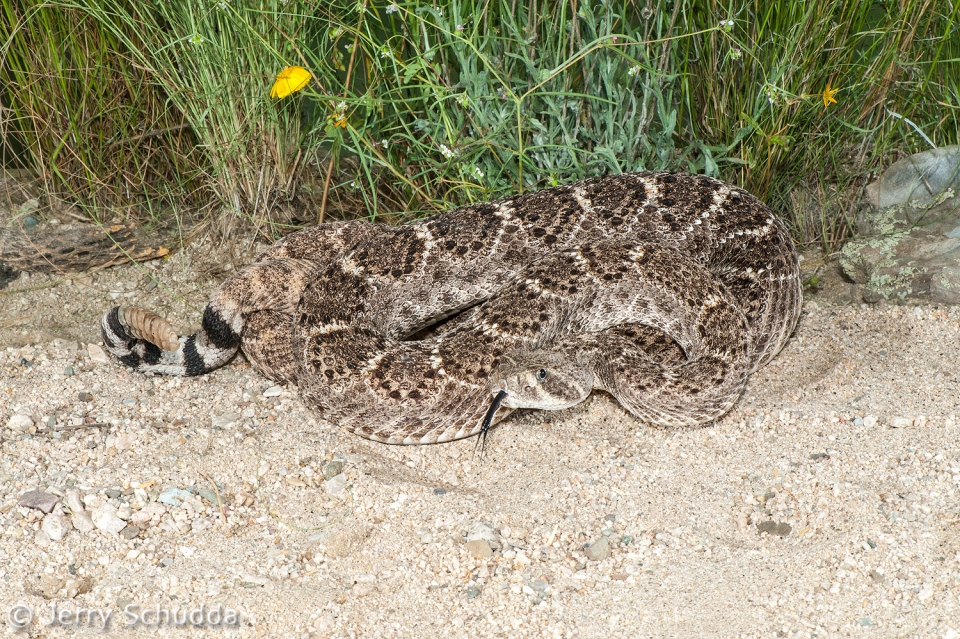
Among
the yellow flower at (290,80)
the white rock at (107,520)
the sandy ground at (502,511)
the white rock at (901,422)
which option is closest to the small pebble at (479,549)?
the sandy ground at (502,511)

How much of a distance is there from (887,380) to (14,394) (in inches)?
169

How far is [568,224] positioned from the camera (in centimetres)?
467

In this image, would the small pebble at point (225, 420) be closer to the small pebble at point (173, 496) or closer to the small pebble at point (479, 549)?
the small pebble at point (173, 496)

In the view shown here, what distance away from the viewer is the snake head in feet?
13.0

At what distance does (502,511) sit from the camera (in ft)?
11.9

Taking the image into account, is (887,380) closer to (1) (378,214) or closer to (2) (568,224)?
(2) (568,224)

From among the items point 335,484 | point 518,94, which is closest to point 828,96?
point 518,94

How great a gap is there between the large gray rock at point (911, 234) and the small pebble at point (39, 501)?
4.28m

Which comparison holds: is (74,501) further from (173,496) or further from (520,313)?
(520,313)

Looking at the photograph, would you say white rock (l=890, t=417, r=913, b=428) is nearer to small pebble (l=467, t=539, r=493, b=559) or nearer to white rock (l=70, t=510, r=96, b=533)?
small pebble (l=467, t=539, r=493, b=559)

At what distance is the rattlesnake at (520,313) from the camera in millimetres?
4078

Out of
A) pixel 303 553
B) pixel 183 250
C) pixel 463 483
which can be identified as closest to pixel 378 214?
pixel 183 250

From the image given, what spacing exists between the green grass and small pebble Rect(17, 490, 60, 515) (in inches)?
89.3

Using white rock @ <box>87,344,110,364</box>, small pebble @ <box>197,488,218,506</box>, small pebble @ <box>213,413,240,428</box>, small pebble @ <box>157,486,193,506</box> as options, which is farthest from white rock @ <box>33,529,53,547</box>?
white rock @ <box>87,344,110,364</box>
